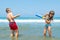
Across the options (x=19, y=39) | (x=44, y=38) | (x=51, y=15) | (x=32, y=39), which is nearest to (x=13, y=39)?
(x=19, y=39)

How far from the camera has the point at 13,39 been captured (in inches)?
356

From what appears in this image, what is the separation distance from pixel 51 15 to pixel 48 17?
0.19 metres

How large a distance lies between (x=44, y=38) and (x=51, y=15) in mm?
1140

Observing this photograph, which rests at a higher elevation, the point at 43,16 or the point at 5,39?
the point at 43,16

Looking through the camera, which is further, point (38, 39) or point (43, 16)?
point (43, 16)

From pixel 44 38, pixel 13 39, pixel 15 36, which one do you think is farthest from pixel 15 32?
pixel 44 38

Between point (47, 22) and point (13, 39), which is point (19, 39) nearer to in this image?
point (13, 39)

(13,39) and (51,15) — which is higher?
(51,15)

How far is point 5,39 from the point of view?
9055 millimetres

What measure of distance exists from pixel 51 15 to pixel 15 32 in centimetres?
191

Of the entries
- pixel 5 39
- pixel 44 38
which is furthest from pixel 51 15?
pixel 5 39

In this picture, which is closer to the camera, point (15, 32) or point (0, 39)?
point (0, 39)

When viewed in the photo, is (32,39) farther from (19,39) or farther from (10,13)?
(10,13)

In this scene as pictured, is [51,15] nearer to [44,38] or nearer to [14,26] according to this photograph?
[44,38]
